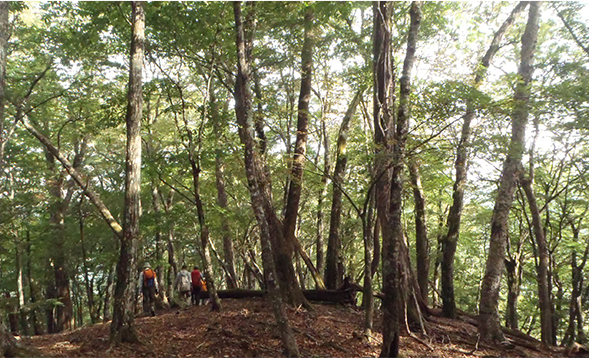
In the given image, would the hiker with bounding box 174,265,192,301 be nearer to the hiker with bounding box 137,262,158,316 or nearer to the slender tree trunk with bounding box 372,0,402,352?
the hiker with bounding box 137,262,158,316

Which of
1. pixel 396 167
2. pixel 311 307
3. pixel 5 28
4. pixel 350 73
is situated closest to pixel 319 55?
pixel 350 73

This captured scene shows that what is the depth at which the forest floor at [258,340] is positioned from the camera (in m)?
8.51

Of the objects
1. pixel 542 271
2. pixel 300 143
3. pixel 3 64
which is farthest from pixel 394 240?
pixel 542 271

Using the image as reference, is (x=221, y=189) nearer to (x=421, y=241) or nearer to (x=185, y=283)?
(x=185, y=283)

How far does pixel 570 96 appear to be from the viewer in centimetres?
1066

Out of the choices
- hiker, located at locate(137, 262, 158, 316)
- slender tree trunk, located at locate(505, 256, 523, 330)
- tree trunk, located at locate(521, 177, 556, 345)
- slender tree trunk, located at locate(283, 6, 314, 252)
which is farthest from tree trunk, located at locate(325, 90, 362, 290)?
slender tree trunk, located at locate(505, 256, 523, 330)

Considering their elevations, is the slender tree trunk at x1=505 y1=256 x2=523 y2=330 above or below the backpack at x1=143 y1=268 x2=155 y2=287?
below

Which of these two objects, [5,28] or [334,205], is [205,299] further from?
[5,28]

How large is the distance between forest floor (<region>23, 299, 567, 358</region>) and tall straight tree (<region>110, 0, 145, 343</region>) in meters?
0.47

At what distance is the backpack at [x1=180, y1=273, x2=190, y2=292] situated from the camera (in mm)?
14875

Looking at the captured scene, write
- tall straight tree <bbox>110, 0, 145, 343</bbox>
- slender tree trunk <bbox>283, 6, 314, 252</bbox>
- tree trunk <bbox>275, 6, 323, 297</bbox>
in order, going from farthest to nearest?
slender tree trunk <bbox>283, 6, 314, 252</bbox> < tree trunk <bbox>275, 6, 323, 297</bbox> < tall straight tree <bbox>110, 0, 145, 343</bbox>

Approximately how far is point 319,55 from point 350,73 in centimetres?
177

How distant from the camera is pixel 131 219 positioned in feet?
26.9

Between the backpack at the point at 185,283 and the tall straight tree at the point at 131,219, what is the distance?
6.60 m
